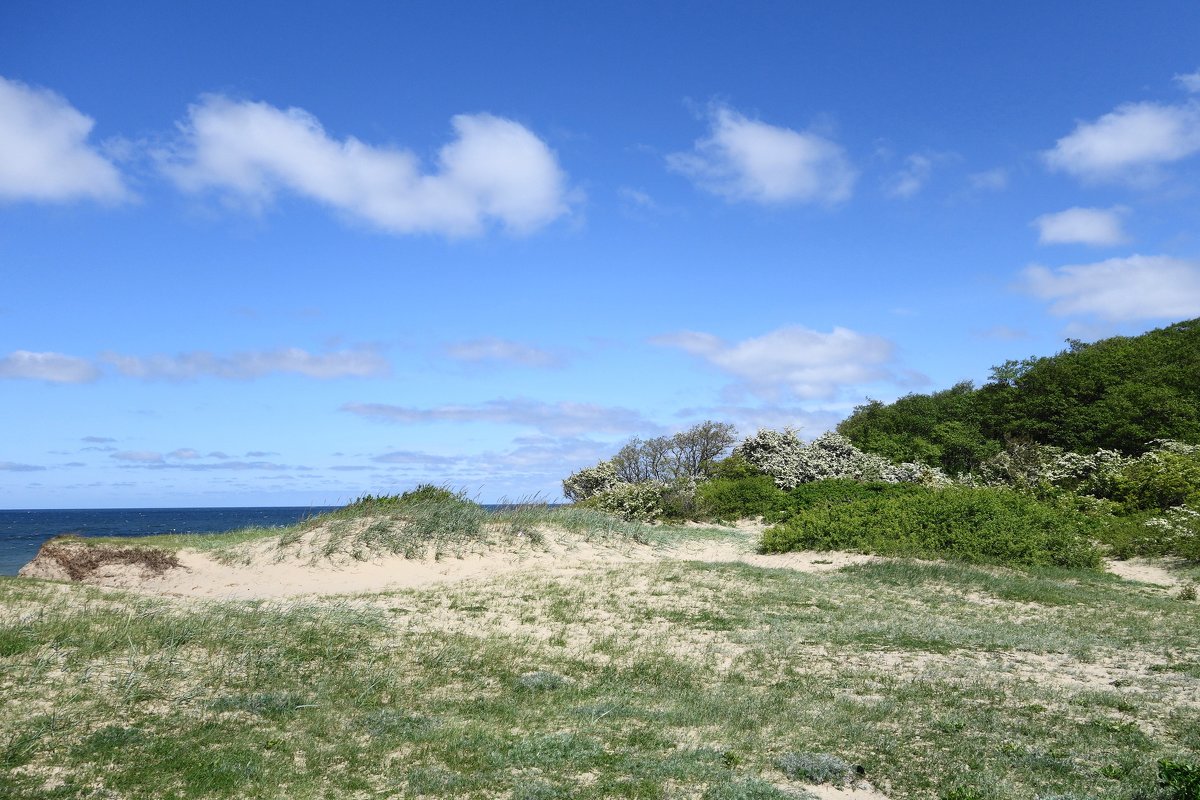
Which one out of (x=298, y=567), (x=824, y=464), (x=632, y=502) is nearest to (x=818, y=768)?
(x=298, y=567)

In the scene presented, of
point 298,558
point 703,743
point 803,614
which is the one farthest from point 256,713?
point 298,558

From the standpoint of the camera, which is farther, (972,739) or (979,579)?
(979,579)

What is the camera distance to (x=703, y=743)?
7555mm

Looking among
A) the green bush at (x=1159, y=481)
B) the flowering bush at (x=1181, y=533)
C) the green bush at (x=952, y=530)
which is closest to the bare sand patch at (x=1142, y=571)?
the flowering bush at (x=1181, y=533)

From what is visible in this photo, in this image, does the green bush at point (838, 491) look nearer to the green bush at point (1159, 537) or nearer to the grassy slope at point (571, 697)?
the green bush at point (1159, 537)

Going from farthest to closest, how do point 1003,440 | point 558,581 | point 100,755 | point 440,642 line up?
point 1003,440 → point 558,581 → point 440,642 → point 100,755

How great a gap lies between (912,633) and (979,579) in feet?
20.4

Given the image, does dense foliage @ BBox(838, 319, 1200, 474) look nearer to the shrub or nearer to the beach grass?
the shrub

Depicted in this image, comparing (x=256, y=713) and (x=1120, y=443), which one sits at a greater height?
(x=1120, y=443)

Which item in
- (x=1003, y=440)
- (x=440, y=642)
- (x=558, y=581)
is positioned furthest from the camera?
(x=1003, y=440)

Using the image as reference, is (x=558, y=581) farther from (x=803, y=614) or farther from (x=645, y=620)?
(x=803, y=614)

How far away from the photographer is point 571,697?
903 centimetres

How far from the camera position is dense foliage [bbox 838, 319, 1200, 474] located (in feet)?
126

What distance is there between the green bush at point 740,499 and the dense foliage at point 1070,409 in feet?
37.3
